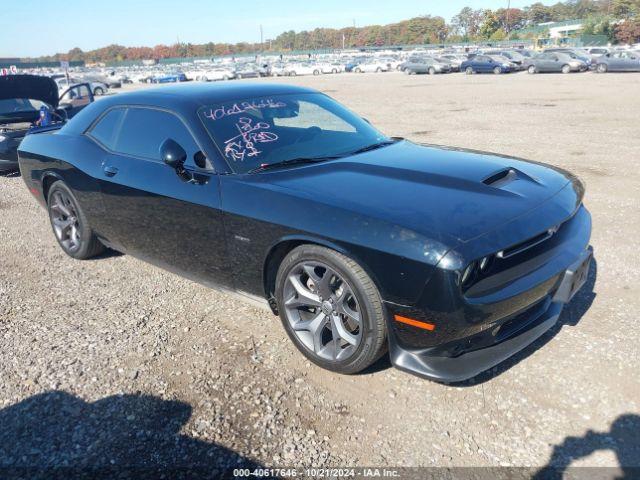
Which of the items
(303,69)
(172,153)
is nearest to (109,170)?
(172,153)

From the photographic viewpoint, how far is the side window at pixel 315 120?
390 cm

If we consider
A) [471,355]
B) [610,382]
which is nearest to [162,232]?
[471,355]

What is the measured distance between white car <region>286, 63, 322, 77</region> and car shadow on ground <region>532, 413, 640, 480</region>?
51.7m

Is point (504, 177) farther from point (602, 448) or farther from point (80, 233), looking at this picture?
point (80, 233)

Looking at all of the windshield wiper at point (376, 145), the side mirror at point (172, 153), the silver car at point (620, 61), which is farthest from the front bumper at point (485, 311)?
the silver car at point (620, 61)

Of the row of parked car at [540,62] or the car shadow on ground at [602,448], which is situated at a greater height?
the car shadow on ground at [602,448]

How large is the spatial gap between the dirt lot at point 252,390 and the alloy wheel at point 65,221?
36 centimetres

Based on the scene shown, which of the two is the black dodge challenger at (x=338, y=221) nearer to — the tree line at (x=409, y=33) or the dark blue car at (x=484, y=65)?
the dark blue car at (x=484, y=65)

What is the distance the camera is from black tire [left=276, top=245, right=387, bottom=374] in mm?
2641

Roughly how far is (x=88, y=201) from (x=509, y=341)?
353cm

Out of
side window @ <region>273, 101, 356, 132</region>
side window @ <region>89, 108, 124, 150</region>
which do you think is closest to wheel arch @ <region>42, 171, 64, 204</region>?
side window @ <region>89, 108, 124, 150</region>

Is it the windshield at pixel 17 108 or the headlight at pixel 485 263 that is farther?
the windshield at pixel 17 108

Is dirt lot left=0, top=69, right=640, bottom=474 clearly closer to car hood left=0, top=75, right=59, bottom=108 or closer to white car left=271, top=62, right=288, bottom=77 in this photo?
car hood left=0, top=75, right=59, bottom=108

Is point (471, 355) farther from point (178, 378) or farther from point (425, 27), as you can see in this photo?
point (425, 27)
